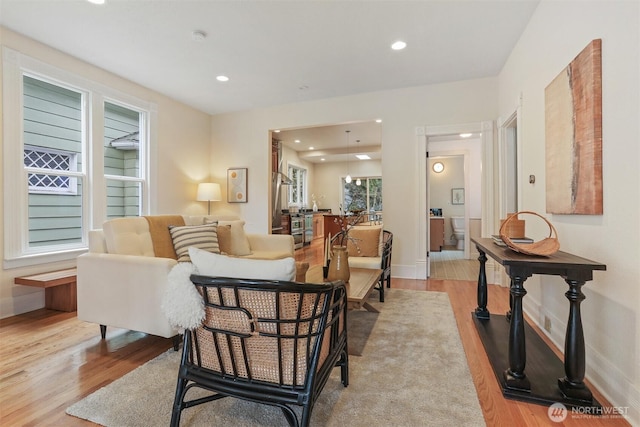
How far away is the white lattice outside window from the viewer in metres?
3.18

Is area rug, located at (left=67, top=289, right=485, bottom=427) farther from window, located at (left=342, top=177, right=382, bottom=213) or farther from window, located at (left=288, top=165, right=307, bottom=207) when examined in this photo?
window, located at (left=342, top=177, right=382, bottom=213)

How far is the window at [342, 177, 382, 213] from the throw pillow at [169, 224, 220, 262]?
7474mm

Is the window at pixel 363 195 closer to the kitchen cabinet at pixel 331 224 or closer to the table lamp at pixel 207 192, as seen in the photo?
the kitchen cabinet at pixel 331 224

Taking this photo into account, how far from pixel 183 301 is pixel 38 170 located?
324 cm

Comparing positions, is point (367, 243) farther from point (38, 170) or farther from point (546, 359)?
point (38, 170)

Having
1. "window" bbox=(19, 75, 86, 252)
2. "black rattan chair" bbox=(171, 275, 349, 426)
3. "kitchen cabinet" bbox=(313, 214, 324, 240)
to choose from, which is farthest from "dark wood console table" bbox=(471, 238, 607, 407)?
"kitchen cabinet" bbox=(313, 214, 324, 240)

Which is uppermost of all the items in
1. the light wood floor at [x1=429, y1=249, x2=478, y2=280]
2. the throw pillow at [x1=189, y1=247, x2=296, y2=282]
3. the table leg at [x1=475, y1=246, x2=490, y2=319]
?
the throw pillow at [x1=189, y1=247, x2=296, y2=282]

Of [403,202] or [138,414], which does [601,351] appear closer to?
[138,414]

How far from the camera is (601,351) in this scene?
5.61 ft

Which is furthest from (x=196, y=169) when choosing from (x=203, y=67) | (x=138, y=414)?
(x=138, y=414)

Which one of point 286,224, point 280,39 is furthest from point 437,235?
point 280,39

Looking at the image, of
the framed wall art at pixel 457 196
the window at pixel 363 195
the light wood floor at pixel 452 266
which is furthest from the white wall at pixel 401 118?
the window at pixel 363 195

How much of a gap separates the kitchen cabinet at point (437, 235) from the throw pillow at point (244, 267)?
21.4 feet

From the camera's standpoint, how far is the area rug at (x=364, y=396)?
1.46 meters
